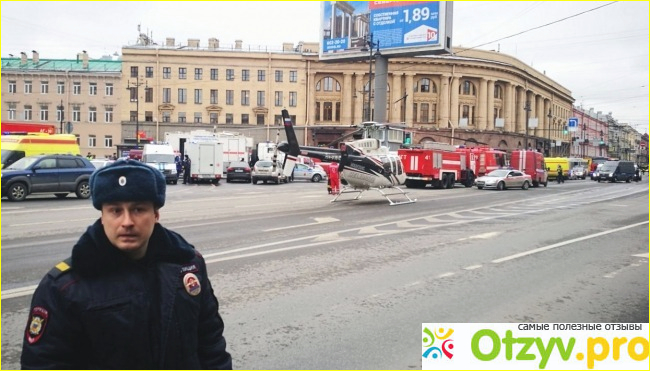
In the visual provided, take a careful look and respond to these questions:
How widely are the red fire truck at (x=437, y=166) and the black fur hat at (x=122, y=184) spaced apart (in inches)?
1297

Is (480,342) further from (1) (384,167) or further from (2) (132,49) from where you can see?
(2) (132,49)

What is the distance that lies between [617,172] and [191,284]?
60.8 metres

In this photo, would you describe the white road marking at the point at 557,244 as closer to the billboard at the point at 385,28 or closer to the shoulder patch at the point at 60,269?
the shoulder patch at the point at 60,269

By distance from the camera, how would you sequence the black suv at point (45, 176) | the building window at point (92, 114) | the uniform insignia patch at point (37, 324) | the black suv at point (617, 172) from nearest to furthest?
the uniform insignia patch at point (37, 324)
the black suv at point (45, 176)
the black suv at point (617, 172)
the building window at point (92, 114)

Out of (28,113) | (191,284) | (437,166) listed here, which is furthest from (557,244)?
(28,113)

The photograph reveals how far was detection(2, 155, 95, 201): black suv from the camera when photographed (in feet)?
62.7

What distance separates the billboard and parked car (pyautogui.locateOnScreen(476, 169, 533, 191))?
416 inches

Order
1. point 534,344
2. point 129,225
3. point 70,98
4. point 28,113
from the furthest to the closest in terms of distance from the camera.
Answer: point 70,98 < point 28,113 < point 534,344 < point 129,225

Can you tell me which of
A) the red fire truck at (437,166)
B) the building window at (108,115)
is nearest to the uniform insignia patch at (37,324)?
the red fire truck at (437,166)

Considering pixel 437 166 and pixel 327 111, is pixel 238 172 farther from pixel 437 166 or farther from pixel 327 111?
pixel 327 111

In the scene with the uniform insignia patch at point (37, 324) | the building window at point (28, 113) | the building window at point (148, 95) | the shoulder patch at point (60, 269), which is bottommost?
the uniform insignia patch at point (37, 324)

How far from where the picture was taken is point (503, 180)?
34.9 m

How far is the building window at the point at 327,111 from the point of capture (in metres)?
72.9

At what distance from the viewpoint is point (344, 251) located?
10.3 meters
